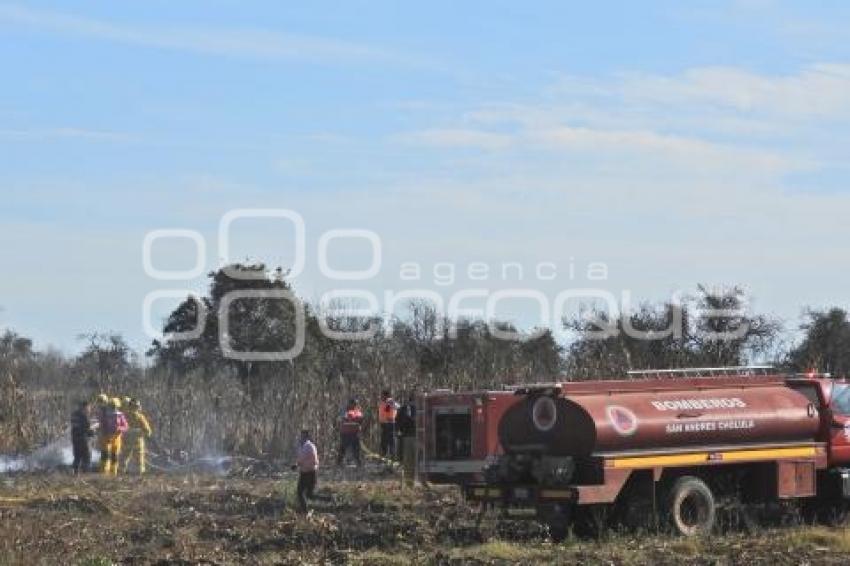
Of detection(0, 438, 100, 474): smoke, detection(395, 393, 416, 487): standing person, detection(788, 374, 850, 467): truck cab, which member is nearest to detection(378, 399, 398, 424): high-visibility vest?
detection(395, 393, 416, 487): standing person

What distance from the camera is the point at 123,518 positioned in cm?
2067

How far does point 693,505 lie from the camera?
690 inches

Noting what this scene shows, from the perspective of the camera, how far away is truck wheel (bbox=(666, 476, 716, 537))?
1728 cm

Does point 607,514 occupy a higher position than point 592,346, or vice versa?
point 592,346

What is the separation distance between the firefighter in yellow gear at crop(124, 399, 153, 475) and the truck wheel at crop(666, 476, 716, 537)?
17073mm

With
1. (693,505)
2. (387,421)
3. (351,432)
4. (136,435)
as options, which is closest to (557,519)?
(693,505)

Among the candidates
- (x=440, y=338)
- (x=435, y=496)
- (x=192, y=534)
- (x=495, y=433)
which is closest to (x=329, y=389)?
(x=435, y=496)

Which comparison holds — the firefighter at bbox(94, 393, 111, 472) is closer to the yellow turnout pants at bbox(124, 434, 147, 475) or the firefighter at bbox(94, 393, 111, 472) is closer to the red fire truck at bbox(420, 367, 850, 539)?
the yellow turnout pants at bbox(124, 434, 147, 475)

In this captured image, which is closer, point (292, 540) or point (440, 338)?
point (292, 540)

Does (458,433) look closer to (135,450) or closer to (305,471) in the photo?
(305,471)

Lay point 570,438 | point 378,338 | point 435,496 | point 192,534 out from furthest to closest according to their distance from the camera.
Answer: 1. point 378,338
2. point 435,496
3. point 192,534
4. point 570,438

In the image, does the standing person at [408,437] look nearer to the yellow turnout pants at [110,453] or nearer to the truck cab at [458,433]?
the truck cab at [458,433]

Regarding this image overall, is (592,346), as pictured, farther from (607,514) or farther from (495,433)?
(607,514)

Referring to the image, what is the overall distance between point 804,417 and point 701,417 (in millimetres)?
1808
